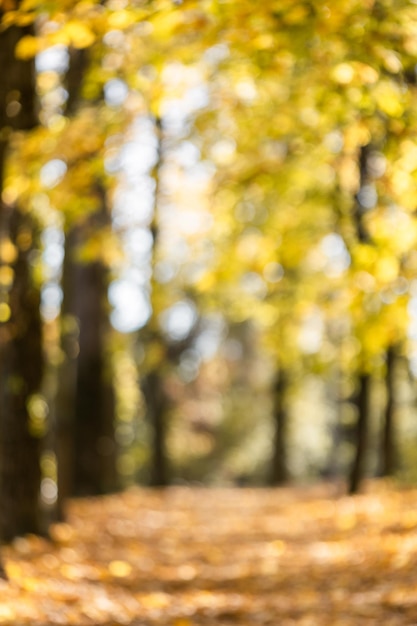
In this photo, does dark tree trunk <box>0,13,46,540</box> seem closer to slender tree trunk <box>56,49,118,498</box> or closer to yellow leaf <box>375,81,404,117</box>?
yellow leaf <box>375,81,404,117</box>

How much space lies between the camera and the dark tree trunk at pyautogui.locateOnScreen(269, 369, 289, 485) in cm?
2378

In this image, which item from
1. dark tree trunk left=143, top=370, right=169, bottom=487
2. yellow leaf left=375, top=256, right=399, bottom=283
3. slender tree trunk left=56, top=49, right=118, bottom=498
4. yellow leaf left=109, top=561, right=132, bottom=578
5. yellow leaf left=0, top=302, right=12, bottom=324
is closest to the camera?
yellow leaf left=375, top=256, right=399, bottom=283

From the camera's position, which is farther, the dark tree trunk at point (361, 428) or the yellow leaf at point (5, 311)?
the dark tree trunk at point (361, 428)

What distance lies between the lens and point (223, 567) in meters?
9.61

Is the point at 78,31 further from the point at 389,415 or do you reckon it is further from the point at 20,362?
the point at 389,415

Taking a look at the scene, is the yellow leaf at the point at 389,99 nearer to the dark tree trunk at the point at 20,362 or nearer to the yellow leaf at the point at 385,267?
the yellow leaf at the point at 385,267

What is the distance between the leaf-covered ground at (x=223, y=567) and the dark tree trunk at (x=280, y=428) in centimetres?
876

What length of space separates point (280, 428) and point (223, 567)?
1515 centimetres

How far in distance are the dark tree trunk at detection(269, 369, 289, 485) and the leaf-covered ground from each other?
8.76 meters

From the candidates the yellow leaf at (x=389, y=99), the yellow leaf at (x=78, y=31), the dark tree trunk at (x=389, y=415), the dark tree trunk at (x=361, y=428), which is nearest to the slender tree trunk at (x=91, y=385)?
the dark tree trunk at (x=361, y=428)

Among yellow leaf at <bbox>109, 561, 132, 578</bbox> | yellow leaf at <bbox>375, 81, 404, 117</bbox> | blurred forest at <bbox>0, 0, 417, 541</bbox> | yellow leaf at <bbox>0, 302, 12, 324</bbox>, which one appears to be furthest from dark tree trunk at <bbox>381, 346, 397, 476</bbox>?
yellow leaf at <bbox>375, 81, 404, 117</bbox>

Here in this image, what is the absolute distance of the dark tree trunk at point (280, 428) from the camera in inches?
936

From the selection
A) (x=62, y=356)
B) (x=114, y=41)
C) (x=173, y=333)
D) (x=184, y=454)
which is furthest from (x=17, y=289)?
(x=184, y=454)

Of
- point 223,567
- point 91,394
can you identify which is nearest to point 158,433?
Result: point 91,394
